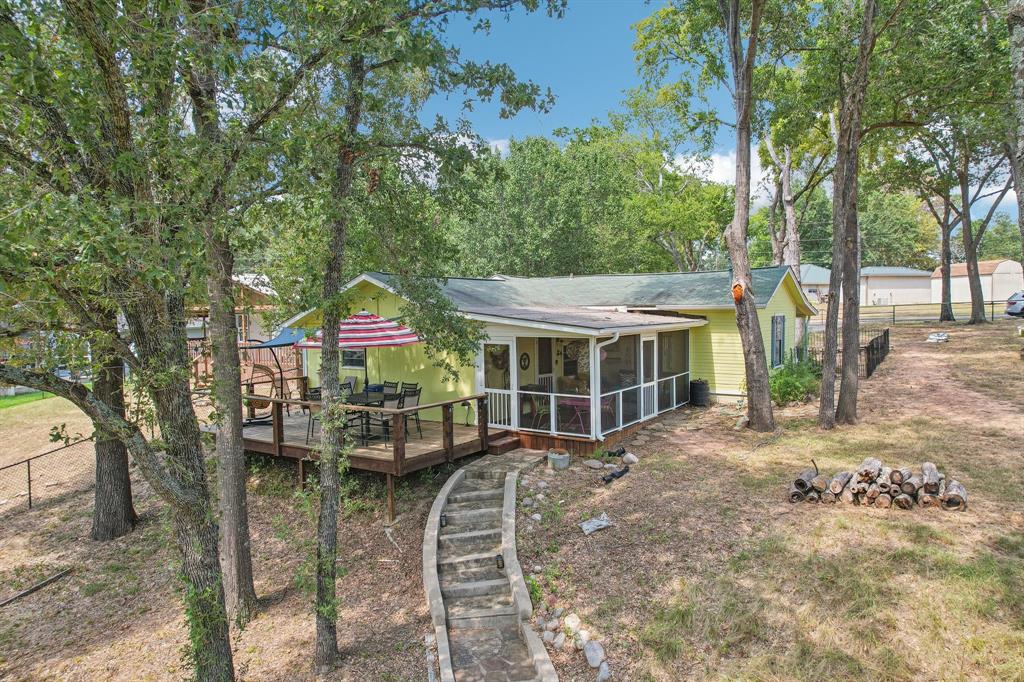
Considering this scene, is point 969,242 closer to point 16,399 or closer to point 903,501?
point 903,501

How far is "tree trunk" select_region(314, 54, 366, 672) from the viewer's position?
19.3 feet

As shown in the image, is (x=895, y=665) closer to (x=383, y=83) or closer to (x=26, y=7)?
(x=26, y=7)

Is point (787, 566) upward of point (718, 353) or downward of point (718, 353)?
downward

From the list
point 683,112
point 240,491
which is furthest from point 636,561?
point 683,112

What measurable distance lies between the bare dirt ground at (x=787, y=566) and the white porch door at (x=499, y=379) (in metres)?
2.06

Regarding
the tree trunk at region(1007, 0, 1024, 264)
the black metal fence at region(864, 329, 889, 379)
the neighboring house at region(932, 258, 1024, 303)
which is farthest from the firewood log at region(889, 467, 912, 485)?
the neighboring house at region(932, 258, 1024, 303)

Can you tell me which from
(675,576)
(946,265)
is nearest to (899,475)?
(675,576)

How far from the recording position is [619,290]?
17.3m

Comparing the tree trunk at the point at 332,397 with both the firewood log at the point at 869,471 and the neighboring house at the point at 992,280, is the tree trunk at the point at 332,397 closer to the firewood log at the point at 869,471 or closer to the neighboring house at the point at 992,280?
the firewood log at the point at 869,471

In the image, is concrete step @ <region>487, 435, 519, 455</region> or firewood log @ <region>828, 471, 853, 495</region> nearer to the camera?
firewood log @ <region>828, 471, 853, 495</region>

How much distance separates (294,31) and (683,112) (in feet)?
41.2

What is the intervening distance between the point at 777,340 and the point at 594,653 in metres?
14.0

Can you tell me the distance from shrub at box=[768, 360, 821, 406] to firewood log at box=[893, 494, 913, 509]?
6.73 metres

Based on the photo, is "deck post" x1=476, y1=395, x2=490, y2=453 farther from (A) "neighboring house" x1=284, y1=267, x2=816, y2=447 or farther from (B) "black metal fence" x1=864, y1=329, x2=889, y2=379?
(B) "black metal fence" x1=864, y1=329, x2=889, y2=379
